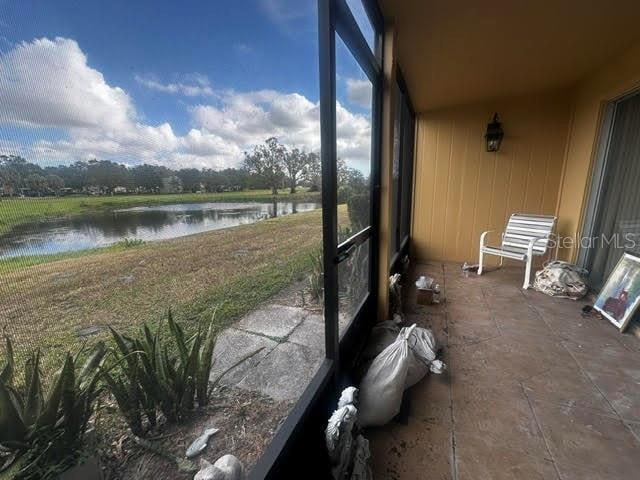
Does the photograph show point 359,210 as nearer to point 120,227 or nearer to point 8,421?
point 120,227

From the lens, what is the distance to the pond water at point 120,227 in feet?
1.30

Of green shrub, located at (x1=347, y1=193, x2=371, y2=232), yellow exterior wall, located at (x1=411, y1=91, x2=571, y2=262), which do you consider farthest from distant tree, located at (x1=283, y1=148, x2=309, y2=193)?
yellow exterior wall, located at (x1=411, y1=91, x2=571, y2=262)

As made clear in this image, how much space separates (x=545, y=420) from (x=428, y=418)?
562 mm

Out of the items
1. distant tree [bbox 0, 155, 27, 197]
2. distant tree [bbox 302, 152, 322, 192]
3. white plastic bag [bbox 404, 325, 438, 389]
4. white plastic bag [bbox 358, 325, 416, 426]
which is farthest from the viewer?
white plastic bag [bbox 404, 325, 438, 389]

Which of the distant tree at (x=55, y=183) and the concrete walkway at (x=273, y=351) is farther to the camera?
the concrete walkway at (x=273, y=351)

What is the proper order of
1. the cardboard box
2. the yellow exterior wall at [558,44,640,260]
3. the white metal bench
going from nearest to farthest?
the yellow exterior wall at [558,44,640,260] → the cardboard box → the white metal bench

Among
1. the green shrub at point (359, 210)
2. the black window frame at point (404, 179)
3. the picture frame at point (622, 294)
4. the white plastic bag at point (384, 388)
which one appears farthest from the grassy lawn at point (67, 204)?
the picture frame at point (622, 294)

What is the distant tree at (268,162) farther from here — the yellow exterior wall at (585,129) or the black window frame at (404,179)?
the yellow exterior wall at (585,129)

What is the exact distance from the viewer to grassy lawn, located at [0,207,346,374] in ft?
1.38

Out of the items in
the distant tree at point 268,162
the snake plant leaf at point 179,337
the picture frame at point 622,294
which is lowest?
the picture frame at point 622,294

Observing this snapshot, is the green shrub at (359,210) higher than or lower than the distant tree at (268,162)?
lower

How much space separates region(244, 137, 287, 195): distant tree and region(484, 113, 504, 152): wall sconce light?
3425mm

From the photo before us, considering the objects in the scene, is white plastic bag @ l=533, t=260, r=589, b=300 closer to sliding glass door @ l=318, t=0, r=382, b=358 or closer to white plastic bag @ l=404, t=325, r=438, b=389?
white plastic bag @ l=404, t=325, r=438, b=389

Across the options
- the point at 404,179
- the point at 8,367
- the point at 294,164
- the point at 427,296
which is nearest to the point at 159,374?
the point at 8,367
